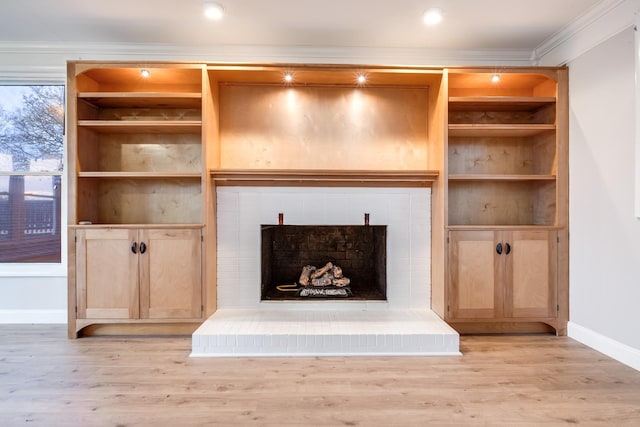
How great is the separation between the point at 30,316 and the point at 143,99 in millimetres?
2245

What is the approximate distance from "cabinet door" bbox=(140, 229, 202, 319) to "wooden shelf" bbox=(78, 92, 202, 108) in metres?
1.10

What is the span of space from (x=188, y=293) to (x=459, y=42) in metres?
3.13

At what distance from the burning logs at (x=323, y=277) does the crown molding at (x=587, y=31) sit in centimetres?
265

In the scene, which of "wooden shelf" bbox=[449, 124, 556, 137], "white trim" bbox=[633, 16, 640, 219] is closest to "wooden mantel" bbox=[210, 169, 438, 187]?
"wooden shelf" bbox=[449, 124, 556, 137]

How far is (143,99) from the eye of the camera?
119 inches

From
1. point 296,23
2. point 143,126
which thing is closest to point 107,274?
point 143,126

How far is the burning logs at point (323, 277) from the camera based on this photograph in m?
3.34

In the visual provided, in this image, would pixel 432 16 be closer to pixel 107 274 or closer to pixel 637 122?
pixel 637 122

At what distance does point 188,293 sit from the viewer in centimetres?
288

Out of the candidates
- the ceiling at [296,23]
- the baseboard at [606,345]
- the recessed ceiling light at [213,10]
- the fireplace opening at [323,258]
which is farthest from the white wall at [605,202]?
the recessed ceiling light at [213,10]

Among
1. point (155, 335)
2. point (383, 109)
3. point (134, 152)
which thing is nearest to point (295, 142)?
point (383, 109)

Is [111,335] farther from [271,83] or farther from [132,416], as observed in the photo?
[271,83]

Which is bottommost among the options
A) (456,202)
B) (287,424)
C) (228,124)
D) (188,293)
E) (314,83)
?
(287,424)

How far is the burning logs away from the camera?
334 centimetres
